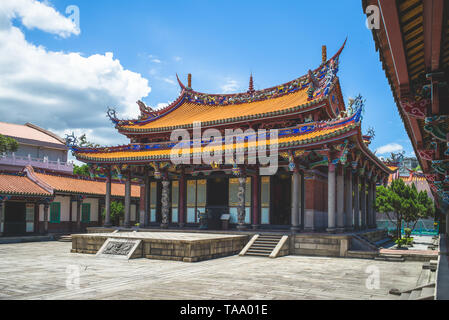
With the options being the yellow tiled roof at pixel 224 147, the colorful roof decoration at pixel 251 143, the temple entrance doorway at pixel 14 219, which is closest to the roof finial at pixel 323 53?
the colorful roof decoration at pixel 251 143

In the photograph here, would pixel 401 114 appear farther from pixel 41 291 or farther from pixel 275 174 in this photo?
pixel 275 174

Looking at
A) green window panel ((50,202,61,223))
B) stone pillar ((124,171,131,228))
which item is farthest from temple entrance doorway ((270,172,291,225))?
green window panel ((50,202,61,223))

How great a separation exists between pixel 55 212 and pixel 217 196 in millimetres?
12535

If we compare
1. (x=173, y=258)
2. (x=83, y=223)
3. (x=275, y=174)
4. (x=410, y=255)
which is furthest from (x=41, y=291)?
(x=83, y=223)

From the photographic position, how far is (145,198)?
967 inches

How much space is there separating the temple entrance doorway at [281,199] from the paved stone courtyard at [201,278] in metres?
5.89

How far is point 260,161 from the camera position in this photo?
1934cm

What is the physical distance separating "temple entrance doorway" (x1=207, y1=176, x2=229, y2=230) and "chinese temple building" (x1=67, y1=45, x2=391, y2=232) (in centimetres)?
6

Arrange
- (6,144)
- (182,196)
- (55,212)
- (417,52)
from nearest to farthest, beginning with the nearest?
(417,52) → (182,196) → (55,212) → (6,144)

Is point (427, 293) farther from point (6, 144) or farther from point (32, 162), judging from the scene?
point (32, 162)

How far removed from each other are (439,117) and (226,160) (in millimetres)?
13519

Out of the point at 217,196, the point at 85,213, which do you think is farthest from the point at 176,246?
the point at 85,213

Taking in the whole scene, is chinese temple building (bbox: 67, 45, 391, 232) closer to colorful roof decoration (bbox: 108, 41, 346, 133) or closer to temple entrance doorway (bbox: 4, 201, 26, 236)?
colorful roof decoration (bbox: 108, 41, 346, 133)

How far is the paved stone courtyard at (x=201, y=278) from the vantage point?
8.51m
